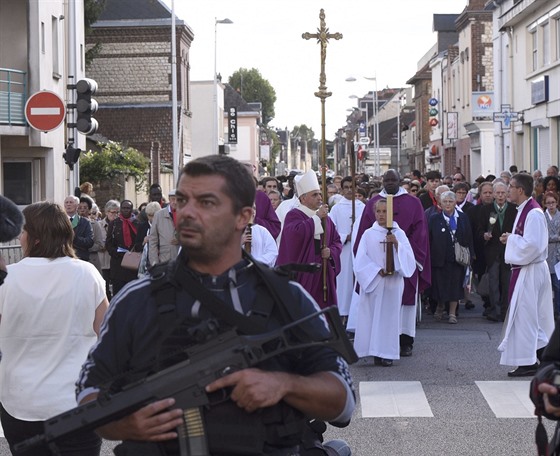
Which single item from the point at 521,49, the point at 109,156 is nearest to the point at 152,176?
the point at 109,156

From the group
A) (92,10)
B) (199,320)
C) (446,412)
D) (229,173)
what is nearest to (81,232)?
(446,412)

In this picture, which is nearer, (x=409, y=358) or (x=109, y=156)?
(x=409, y=358)

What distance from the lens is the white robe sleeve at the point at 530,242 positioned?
11.8 m

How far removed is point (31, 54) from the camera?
28469 millimetres

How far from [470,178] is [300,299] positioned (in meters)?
54.0

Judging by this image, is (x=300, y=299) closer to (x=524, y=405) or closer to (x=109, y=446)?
(x=109, y=446)

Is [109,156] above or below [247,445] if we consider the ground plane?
above

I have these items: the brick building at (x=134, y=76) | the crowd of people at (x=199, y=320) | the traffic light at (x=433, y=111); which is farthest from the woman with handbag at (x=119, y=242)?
the traffic light at (x=433, y=111)

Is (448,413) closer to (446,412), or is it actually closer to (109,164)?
(446,412)

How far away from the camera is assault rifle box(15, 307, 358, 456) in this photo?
3.64m

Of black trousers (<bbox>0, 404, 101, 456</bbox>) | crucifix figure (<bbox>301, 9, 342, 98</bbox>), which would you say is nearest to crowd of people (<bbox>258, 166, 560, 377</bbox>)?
crucifix figure (<bbox>301, 9, 342, 98</bbox>)

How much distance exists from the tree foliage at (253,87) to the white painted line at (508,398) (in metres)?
108

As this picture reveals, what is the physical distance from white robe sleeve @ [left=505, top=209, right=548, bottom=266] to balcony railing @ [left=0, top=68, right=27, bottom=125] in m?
17.8

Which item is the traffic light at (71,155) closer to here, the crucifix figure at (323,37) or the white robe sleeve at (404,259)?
the crucifix figure at (323,37)
